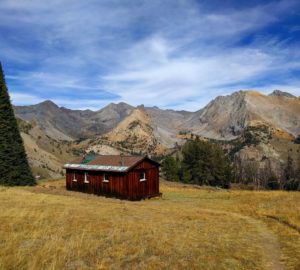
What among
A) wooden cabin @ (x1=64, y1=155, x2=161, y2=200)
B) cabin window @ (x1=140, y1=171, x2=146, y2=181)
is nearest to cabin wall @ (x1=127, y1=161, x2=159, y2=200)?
wooden cabin @ (x1=64, y1=155, x2=161, y2=200)

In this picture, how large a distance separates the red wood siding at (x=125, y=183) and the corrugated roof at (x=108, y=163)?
608 millimetres

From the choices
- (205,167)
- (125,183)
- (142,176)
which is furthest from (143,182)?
(205,167)

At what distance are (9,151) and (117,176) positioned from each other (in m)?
14.2

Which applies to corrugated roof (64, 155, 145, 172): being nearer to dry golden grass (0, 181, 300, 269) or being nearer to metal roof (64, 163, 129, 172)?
metal roof (64, 163, 129, 172)

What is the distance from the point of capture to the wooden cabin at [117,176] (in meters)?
35.6

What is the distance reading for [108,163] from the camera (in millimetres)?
37938

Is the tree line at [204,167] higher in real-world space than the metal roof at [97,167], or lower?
lower

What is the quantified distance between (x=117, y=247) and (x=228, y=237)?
5.91 metres

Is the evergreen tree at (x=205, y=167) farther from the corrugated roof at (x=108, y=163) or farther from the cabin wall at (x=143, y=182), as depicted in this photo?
the corrugated roof at (x=108, y=163)

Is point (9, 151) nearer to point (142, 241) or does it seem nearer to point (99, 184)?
point (99, 184)

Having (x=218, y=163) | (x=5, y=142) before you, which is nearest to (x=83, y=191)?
(x=5, y=142)

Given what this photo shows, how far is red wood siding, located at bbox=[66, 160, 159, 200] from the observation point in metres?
35.6

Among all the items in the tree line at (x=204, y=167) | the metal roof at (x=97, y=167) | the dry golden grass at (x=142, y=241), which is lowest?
the tree line at (x=204, y=167)

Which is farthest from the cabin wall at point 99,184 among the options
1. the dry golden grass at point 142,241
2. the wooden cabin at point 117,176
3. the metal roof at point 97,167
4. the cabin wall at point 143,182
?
the dry golden grass at point 142,241
